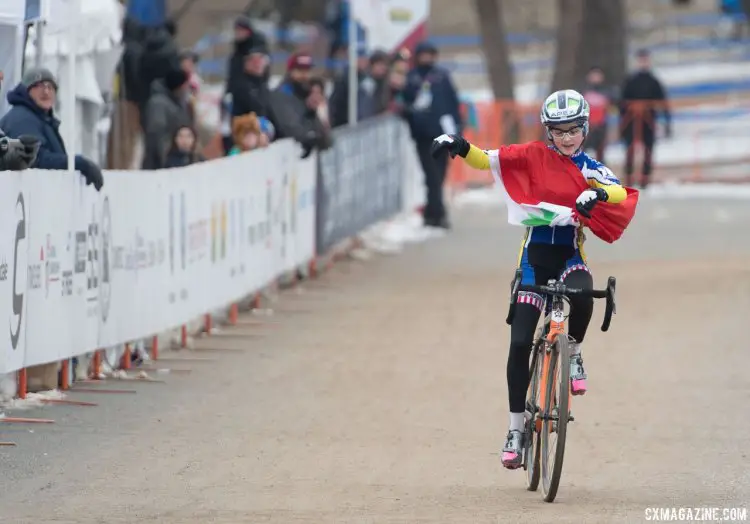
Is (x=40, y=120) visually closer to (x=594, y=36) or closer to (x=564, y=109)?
(x=564, y=109)

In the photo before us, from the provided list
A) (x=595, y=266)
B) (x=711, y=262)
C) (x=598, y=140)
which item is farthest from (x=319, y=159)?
(x=598, y=140)

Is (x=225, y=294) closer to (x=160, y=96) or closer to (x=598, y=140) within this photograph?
(x=160, y=96)

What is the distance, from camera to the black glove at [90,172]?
13.0 meters

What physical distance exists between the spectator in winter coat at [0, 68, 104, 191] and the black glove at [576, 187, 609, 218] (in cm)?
451

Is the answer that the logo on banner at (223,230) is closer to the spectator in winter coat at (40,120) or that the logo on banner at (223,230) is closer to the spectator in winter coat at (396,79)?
the spectator in winter coat at (40,120)

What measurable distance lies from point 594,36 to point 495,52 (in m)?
2.23

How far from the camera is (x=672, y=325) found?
1727cm

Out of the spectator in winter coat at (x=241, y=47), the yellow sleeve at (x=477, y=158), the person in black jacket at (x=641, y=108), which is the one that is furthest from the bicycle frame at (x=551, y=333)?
the person in black jacket at (x=641, y=108)

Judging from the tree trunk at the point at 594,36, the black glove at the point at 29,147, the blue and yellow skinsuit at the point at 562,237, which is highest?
the tree trunk at the point at 594,36

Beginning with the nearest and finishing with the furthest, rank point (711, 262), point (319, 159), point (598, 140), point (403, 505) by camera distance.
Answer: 1. point (403, 505)
2. point (319, 159)
3. point (711, 262)
4. point (598, 140)

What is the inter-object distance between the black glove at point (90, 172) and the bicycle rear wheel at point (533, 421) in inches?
159

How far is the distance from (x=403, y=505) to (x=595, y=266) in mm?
13330

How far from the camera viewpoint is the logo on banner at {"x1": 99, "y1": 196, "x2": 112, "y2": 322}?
13461 millimetres

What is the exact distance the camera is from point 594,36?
148 feet
